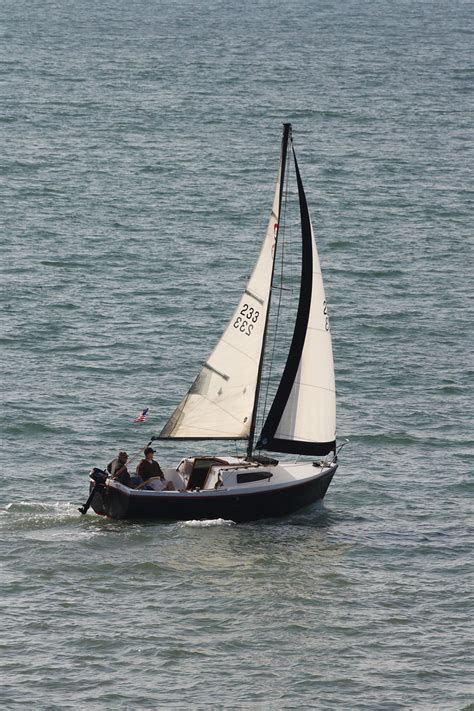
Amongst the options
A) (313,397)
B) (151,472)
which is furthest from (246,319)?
(151,472)

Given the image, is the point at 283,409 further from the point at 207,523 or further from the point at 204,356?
the point at 204,356

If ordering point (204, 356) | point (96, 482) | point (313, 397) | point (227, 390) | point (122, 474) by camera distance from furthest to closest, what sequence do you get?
point (204, 356)
point (313, 397)
point (227, 390)
point (122, 474)
point (96, 482)

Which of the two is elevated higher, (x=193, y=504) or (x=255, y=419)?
(x=255, y=419)

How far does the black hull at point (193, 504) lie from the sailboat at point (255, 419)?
3cm

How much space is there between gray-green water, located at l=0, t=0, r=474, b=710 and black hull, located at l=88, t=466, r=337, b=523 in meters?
0.44

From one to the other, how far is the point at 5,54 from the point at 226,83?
2375 cm

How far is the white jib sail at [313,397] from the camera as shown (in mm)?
42781

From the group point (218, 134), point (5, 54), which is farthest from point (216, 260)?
point (5, 54)

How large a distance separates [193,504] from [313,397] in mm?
4664

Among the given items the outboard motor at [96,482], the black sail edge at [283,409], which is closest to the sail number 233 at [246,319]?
the black sail edge at [283,409]

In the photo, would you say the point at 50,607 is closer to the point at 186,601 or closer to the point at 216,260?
the point at 186,601

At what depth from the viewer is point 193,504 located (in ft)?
136

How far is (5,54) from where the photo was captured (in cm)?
13350

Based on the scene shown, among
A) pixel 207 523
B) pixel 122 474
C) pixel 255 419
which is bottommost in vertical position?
pixel 207 523
